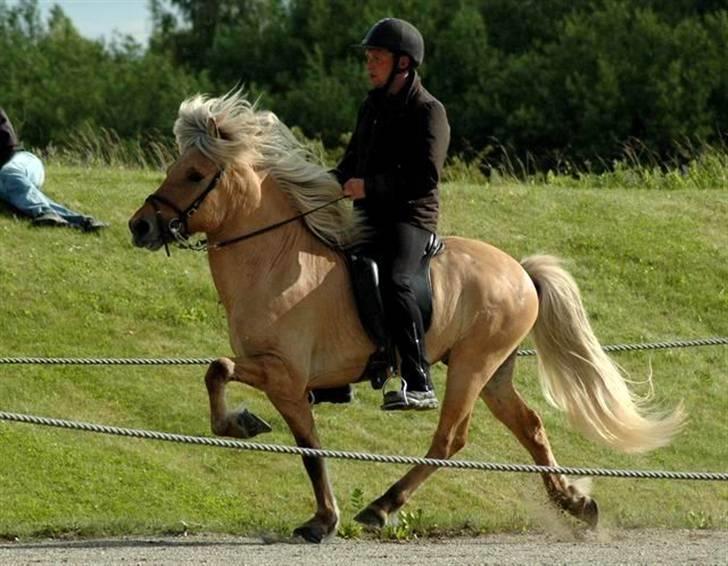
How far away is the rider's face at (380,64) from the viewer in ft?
32.3

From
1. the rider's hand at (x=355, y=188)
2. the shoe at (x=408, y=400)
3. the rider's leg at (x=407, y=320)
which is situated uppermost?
the rider's hand at (x=355, y=188)

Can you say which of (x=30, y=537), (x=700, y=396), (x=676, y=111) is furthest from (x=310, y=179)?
(x=676, y=111)

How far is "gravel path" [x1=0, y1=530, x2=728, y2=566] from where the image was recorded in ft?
28.9

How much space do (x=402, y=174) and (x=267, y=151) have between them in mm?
806

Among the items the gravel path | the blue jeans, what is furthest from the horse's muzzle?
the blue jeans

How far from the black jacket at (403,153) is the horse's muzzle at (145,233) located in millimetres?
1243

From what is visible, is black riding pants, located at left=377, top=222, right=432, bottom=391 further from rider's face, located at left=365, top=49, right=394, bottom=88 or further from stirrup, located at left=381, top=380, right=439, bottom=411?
rider's face, located at left=365, top=49, right=394, bottom=88

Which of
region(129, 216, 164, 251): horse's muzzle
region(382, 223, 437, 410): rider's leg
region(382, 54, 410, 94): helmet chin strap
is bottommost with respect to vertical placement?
region(382, 223, 437, 410): rider's leg

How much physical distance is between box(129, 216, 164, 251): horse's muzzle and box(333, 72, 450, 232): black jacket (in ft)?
4.08

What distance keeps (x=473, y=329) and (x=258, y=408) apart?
4242mm

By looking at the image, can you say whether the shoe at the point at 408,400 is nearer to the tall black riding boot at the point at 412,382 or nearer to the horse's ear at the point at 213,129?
the tall black riding boot at the point at 412,382

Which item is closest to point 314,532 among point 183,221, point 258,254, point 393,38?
point 258,254

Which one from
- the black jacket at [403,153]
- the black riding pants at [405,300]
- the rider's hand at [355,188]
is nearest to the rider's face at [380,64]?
the black jacket at [403,153]

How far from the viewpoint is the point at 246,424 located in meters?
9.52
